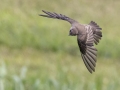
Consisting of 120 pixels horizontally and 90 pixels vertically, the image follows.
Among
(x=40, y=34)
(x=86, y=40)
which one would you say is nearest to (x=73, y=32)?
(x=86, y=40)

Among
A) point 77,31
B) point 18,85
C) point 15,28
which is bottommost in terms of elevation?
point 18,85

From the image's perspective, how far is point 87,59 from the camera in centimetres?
80

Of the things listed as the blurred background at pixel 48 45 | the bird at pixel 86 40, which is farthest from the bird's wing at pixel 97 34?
the blurred background at pixel 48 45

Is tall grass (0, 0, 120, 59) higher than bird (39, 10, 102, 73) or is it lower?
higher

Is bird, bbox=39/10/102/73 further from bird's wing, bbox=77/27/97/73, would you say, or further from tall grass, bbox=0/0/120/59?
tall grass, bbox=0/0/120/59

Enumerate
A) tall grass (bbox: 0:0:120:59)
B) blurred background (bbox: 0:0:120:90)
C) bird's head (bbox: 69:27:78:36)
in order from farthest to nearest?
tall grass (bbox: 0:0:120:59), blurred background (bbox: 0:0:120:90), bird's head (bbox: 69:27:78:36)

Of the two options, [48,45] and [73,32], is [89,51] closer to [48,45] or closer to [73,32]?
[73,32]

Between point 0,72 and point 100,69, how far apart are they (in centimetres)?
326

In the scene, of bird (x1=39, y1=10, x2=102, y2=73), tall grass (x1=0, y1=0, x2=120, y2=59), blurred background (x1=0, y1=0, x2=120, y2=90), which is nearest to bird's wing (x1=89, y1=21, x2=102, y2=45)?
bird (x1=39, y1=10, x2=102, y2=73)

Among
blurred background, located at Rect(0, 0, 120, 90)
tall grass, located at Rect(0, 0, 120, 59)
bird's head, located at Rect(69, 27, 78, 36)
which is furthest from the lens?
tall grass, located at Rect(0, 0, 120, 59)

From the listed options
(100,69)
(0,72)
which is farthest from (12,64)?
(0,72)

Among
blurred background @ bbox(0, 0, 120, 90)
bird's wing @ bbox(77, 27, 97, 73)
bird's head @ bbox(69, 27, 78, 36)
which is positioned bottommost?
bird's wing @ bbox(77, 27, 97, 73)

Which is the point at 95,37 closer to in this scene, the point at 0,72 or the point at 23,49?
the point at 0,72

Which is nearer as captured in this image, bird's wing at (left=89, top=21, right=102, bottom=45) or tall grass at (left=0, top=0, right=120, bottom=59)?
bird's wing at (left=89, top=21, right=102, bottom=45)
